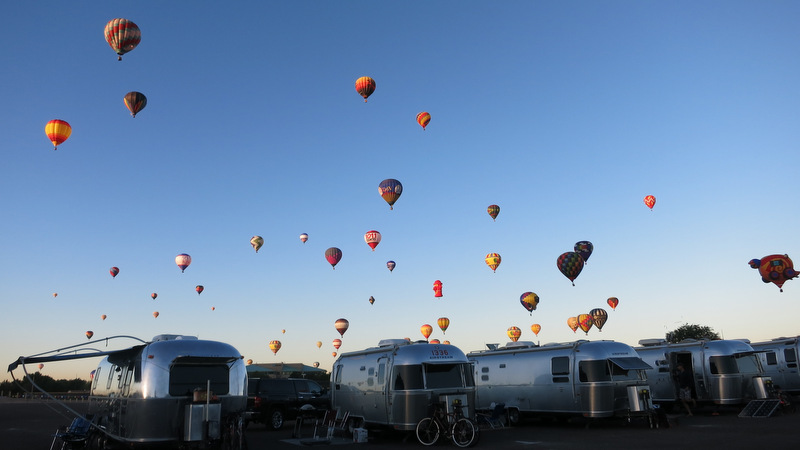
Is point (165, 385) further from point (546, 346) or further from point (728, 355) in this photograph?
point (728, 355)

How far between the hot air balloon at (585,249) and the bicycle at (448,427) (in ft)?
97.2

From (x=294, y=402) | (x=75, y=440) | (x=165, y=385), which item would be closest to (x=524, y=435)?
(x=294, y=402)

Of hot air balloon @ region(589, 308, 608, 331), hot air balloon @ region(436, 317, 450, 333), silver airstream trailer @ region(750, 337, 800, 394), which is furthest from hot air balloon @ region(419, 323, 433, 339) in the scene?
silver airstream trailer @ region(750, 337, 800, 394)

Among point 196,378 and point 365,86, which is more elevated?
point 365,86

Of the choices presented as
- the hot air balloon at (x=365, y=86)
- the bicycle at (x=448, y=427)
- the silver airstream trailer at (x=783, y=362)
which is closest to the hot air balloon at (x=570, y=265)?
the silver airstream trailer at (x=783, y=362)

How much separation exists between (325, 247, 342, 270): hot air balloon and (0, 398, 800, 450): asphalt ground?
75.0 feet

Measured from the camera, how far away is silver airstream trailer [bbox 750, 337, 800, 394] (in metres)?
23.9

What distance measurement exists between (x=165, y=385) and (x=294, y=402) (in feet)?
35.0

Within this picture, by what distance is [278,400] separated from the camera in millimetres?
21312

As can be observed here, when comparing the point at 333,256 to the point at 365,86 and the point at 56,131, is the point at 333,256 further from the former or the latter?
the point at 56,131

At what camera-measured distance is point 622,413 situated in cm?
1739

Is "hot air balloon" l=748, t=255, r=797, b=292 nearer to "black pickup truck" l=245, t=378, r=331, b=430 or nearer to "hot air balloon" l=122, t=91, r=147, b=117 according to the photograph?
"black pickup truck" l=245, t=378, r=331, b=430

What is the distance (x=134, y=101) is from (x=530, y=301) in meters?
32.0

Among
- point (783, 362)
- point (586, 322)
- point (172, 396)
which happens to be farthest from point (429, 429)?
point (586, 322)
